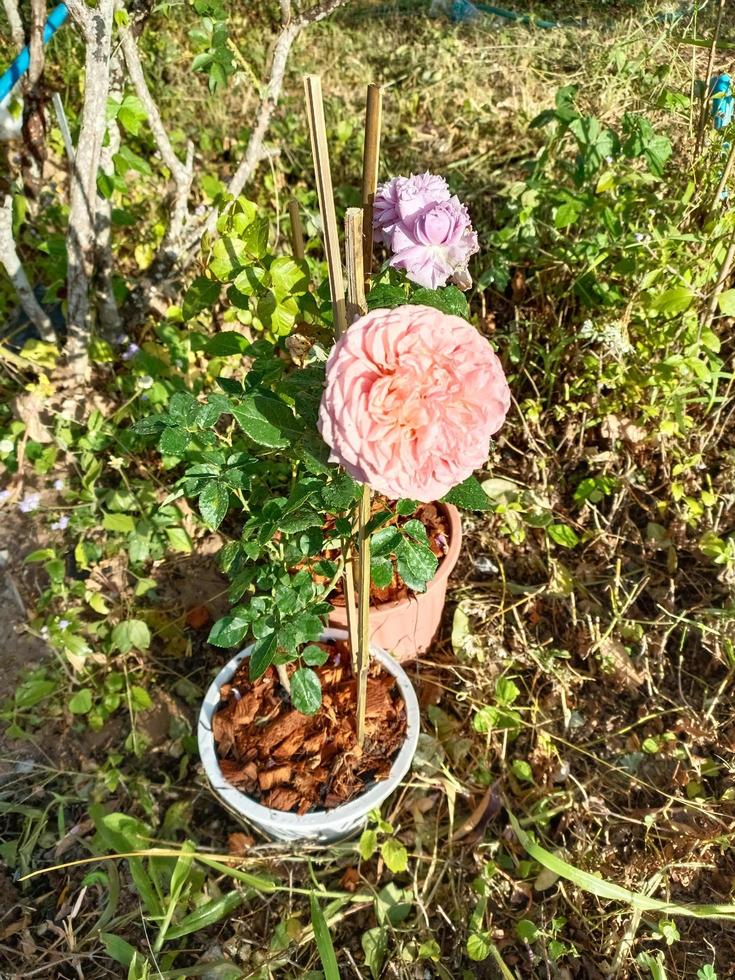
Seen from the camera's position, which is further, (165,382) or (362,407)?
(165,382)

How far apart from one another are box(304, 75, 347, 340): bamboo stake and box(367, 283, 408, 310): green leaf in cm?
8

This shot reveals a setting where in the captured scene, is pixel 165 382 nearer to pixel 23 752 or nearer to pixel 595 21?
pixel 23 752

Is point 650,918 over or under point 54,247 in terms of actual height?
under

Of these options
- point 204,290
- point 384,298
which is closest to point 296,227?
point 204,290

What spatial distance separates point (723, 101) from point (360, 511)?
1.50m

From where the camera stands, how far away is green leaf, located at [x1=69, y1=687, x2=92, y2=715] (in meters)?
1.69

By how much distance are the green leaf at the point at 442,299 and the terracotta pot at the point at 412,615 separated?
2.27 ft

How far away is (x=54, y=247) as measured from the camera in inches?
80.0

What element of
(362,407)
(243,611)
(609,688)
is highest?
(362,407)

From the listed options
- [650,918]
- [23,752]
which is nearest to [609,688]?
[650,918]

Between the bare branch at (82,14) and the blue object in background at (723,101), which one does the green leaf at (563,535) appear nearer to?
the blue object in background at (723,101)

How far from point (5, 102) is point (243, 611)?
166 cm

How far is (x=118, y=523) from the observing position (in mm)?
1806

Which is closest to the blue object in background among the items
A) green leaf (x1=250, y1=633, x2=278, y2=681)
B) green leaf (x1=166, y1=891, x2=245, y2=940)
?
green leaf (x1=250, y1=633, x2=278, y2=681)
